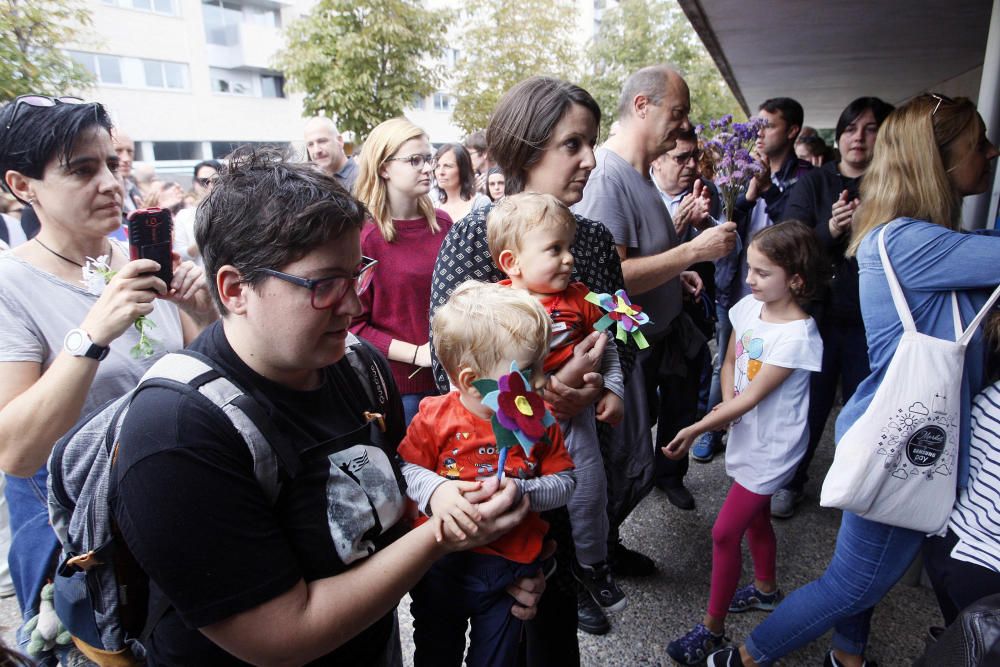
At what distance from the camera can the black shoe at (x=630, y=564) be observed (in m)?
3.03

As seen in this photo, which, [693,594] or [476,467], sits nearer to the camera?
[476,467]

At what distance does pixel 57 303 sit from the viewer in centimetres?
168

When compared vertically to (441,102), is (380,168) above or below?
below

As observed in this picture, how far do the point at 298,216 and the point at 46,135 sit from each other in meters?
1.11

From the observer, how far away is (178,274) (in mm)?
1760

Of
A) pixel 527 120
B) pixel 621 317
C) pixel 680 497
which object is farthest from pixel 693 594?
pixel 527 120

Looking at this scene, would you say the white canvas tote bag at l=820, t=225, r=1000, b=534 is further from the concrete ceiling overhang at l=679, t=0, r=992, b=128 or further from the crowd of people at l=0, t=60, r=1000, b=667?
the concrete ceiling overhang at l=679, t=0, r=992, b=128

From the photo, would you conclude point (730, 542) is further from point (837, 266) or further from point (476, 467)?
point (837, 266)

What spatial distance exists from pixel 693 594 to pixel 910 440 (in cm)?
151

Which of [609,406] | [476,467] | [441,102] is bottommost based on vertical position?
[609,406]

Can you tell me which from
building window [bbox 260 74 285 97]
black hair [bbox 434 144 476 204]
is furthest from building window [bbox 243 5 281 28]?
black hair [bbox 434 144 476 204]

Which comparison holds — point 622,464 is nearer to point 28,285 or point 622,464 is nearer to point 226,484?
point 226,484

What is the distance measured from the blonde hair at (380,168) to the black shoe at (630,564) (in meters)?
2.02

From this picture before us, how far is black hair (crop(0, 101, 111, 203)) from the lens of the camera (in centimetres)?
162
